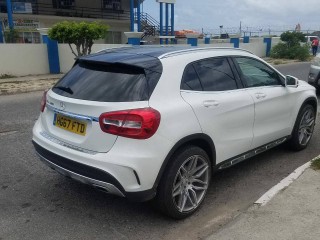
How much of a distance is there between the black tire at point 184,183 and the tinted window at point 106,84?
2.24ft

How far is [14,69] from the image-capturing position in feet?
48.3

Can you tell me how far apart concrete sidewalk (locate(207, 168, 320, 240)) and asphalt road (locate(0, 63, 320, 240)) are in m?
0.21

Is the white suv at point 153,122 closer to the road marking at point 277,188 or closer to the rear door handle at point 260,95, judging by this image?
the rear door handle at point 260,95

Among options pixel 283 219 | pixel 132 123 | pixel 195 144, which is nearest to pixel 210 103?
pixel 195 144

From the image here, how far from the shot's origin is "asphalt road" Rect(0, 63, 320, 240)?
3473 mm

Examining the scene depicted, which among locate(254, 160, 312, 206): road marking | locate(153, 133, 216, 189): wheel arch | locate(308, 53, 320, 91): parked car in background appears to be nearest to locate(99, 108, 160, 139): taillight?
locate(153, 133, 216, 189): wheel arch

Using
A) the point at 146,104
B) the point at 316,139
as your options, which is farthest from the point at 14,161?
the point at 316,139

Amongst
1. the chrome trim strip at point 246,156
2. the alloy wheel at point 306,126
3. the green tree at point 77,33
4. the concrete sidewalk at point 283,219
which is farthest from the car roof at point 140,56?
the green tree at point 77,33

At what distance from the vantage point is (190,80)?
378 centimetres

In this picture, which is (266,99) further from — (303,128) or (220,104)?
(303,128)

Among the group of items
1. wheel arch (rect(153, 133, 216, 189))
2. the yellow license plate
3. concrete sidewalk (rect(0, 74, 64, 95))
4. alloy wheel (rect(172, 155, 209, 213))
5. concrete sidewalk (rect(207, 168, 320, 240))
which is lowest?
concrete sidewalk (rect(0, 74, 64, 95))

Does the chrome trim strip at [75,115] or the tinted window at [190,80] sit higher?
the tinted window at [190,80]

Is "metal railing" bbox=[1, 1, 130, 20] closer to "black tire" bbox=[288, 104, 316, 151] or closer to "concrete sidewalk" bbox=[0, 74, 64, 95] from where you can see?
"concrete sidewalk" bbox=[0, 74, 64, 95]

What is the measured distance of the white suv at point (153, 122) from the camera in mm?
3221
